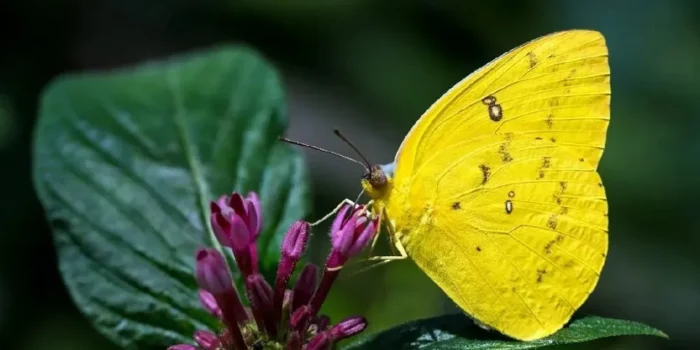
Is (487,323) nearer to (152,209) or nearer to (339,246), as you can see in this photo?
(339,246)

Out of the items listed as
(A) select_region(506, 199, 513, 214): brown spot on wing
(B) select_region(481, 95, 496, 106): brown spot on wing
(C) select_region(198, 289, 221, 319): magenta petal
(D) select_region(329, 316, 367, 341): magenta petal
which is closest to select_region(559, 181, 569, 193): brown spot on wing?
(A) select_region(506, 199, 513, 214): brown spot on wing

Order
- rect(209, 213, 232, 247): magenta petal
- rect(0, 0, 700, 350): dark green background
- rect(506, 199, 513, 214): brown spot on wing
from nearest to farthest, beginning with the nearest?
rect(209, 213, 232, 247): magenta petal → rect(506, 199, 513, 214): brown spot on wing → rect(0, 0, 700, 350): dark green background

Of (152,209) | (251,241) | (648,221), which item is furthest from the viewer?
(648,221)

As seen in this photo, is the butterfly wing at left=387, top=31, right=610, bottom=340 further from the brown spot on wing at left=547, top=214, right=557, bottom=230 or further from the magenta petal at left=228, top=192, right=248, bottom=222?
the magenta petal at left=228, top=192, right=248, bottom=222

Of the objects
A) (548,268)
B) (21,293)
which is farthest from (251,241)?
(21,293)

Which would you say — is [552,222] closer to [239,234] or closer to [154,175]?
[239,234]

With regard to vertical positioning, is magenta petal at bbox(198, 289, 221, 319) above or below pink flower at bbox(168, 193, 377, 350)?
below

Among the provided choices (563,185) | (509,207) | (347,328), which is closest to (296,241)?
(347,328)
